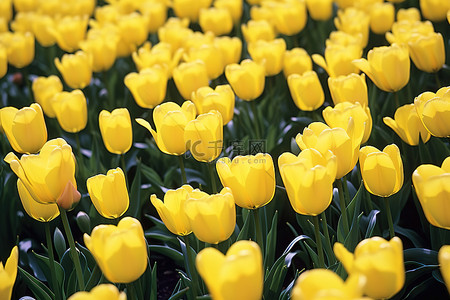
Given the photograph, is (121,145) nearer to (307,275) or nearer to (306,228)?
(306,228)

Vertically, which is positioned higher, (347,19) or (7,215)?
(347,19)

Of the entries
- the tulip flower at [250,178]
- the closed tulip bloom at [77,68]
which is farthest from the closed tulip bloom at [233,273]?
the closed tulip bloom at [77,68]

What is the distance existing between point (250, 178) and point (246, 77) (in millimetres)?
1136

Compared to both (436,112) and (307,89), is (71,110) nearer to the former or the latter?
(307,89)

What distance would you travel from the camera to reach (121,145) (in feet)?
8.29

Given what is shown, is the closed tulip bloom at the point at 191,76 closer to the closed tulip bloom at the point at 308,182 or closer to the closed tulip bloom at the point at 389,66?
the closed tulip bloom at the point at 389,66

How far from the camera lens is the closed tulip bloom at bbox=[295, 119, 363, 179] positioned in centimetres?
187

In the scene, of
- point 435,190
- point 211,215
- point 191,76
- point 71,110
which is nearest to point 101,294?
point 211,215

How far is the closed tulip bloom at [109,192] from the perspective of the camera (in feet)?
6.42

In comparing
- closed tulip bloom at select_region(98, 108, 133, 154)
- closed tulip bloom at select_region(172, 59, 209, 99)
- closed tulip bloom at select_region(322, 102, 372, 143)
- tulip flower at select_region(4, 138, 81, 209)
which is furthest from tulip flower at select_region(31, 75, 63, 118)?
closed tulip bloom at select_region(322, 102, 372, 143)

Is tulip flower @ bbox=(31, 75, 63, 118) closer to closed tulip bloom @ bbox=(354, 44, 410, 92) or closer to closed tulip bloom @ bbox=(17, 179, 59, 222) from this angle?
closed tulip bloom @ bbox=(17, 179, 59, 222)

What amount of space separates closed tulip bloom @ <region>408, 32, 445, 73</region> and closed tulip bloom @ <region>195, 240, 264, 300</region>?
5.76 ft

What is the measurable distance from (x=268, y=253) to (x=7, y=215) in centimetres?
136

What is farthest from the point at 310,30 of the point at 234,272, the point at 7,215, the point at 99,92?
the point at 234,272
